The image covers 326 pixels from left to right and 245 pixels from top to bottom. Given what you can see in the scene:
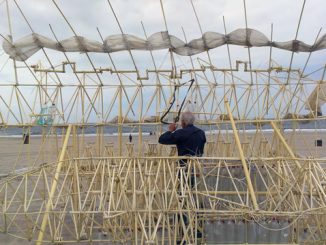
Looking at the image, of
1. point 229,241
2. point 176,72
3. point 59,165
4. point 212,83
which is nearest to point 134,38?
point 176,72

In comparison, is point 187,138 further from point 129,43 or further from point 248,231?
point 129,43

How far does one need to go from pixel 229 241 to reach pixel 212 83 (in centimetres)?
702

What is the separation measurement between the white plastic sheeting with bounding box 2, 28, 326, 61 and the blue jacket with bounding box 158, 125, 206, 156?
3719 millimetres

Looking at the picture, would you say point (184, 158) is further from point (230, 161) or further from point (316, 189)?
point (316, 189)

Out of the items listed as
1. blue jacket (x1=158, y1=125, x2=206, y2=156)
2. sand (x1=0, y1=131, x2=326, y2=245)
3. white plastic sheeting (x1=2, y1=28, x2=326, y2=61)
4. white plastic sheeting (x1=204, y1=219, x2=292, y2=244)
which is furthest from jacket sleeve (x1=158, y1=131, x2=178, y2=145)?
white plastic sheeting (x1=2, y1=28, x2=326, y2=61)

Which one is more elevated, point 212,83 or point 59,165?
point 212,83

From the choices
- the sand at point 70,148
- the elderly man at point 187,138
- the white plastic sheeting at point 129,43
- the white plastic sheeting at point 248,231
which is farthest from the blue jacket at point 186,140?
the white plastic sheeting at point 129,43

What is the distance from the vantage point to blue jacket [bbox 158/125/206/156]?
9836 millimetres

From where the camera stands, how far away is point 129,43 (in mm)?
12680

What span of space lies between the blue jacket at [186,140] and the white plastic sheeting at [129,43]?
372cm

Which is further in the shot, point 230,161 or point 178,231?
point 230,161

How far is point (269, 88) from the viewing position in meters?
14.8

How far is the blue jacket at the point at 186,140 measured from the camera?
9.84 metres

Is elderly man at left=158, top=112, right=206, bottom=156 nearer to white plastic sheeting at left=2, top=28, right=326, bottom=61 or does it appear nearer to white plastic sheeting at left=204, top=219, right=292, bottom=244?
white plastic sheeting at left=204, top=219, right=292, bottom=244
